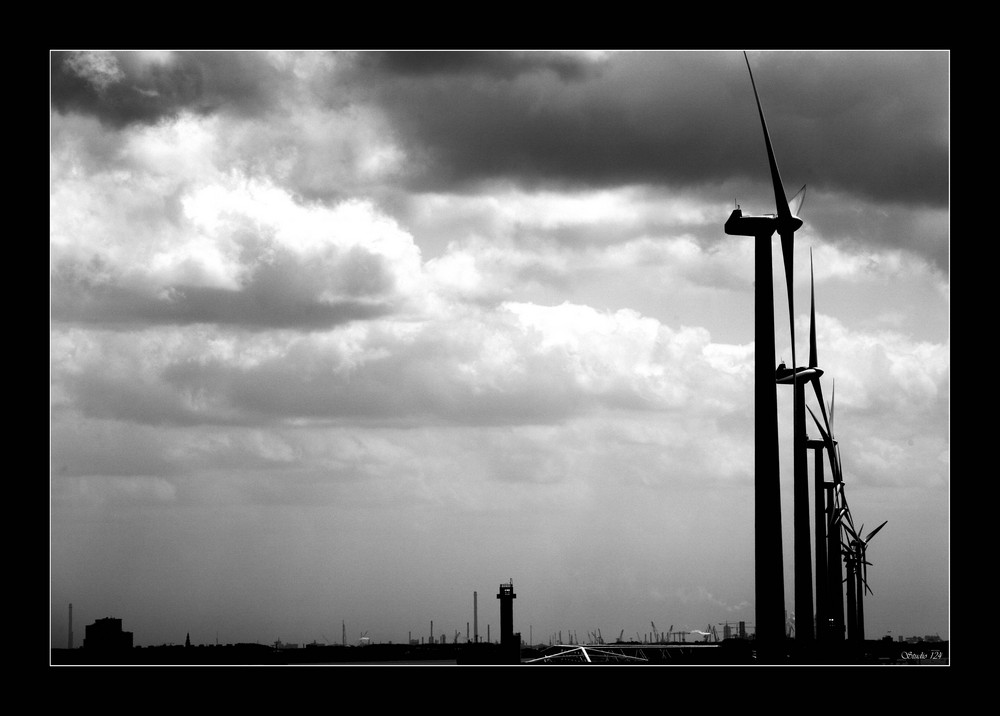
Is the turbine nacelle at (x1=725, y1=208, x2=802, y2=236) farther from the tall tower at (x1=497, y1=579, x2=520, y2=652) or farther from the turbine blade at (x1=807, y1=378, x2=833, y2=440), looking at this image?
the tall tower at (x1=497, y1=579, x2=520, y2=652)

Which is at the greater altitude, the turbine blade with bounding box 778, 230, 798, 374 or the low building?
the turbine blade with bounding box 778, 230, 798, 374

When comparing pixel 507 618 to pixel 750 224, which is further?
pixel 507 618

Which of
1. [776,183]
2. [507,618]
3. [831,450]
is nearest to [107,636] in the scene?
[507,618]

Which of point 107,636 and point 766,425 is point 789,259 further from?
point 107,636

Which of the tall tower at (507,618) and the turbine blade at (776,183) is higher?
the turbine blade at (776,183)

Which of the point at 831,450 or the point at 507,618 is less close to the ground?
the point at 831,450

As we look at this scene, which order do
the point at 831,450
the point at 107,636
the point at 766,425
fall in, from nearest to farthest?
the point at 766,425 → the point at 831,450 → the point at 107,636

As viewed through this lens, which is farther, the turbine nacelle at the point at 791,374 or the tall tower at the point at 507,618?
the tall tower at the point at 507,618

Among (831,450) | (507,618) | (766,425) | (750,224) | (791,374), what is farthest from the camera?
(507,618)

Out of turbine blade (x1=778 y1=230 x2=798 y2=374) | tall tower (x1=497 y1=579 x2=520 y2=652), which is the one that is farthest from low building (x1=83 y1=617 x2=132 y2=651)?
turbine blade (x1=778 y1=230 x2=798 y2=374)

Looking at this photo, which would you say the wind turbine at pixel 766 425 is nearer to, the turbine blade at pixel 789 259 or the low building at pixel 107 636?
the turbine blade at pixel 789 259

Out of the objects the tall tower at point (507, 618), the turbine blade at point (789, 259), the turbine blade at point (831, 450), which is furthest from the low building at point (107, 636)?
A: the turbine blade at point (789, 259)

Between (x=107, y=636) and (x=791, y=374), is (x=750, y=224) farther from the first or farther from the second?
(x=107, y=636)
